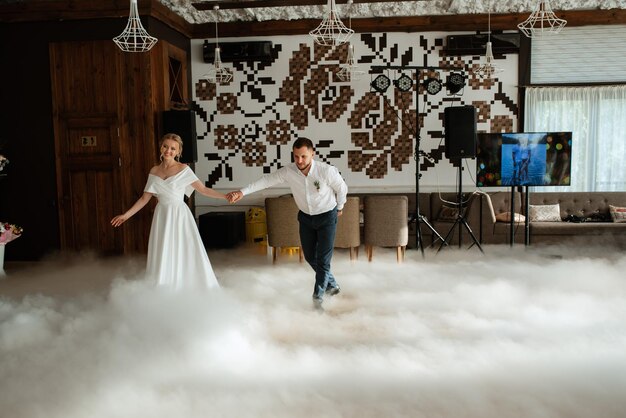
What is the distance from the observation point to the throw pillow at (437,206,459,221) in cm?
761

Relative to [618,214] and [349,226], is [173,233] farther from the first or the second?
[618,214]

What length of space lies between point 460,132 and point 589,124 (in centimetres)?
247

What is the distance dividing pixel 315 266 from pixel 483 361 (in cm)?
170

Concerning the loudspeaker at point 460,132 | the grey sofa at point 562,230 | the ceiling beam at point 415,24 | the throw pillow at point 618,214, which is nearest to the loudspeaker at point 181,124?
the ceiling beam at point 415,24

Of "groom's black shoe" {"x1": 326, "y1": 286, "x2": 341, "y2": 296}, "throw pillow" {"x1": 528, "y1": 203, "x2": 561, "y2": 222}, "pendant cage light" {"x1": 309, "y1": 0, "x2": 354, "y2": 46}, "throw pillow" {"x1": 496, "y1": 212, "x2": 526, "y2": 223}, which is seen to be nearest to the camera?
"pendant cage light" {"x1": 309, "y1": 0, "x2": 354, "y2": 46}

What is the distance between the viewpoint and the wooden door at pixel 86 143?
6.89m

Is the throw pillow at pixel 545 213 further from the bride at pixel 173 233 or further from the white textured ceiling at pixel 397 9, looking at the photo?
the bride at pixel 173 233

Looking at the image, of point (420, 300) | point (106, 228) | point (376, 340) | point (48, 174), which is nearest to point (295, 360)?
point (376, 340)

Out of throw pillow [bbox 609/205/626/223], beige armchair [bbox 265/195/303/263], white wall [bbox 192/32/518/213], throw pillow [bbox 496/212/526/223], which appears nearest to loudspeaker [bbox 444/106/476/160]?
throw pillow [bbox 496/212/526/223]

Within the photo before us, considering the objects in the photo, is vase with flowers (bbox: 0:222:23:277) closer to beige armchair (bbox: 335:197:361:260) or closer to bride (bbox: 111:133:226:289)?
bride (bbox: 111:133:226:289)

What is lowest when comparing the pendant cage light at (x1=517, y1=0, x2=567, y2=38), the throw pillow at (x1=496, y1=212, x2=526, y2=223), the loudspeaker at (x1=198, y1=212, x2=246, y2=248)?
the loudspeaker at (x1=198, y1=212, x2=246, y2=248)

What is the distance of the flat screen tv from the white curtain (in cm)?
168

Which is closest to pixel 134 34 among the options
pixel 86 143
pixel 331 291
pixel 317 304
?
pixel 317 304

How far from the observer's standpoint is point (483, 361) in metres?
3.40
